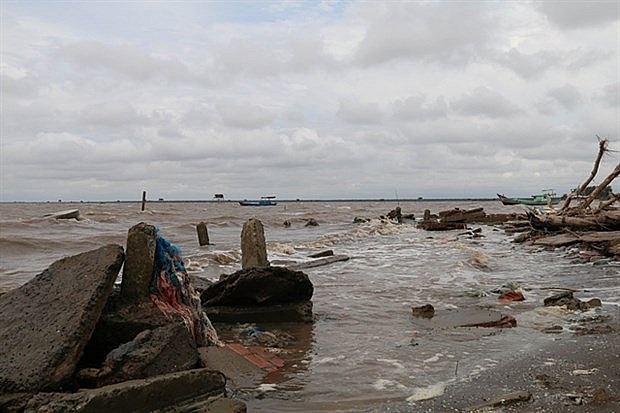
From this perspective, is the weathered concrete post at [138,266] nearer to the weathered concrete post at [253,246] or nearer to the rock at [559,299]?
the weathered concrete post at [253,246]

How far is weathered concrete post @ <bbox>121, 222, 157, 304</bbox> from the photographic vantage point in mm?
5499

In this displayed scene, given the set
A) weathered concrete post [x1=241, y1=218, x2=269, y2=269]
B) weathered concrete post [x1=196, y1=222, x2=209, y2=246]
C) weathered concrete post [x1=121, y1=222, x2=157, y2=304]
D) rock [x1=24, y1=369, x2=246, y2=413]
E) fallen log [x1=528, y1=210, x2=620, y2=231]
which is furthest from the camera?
weathered concrete post [x1=196, y1=222, x2=209, y2=246]

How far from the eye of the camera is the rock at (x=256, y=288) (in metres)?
7.79

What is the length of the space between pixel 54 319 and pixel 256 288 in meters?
3.51

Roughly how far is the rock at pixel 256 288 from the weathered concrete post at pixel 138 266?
7.51ft

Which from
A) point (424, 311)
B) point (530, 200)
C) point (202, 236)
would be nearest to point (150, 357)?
point (424, 311)

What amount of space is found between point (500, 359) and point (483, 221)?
3152cm

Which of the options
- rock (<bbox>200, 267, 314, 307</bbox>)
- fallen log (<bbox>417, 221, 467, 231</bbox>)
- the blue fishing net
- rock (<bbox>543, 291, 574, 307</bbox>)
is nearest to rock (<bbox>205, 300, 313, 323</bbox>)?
rock (<bbox>200, 267, 314, 307</bbox>)

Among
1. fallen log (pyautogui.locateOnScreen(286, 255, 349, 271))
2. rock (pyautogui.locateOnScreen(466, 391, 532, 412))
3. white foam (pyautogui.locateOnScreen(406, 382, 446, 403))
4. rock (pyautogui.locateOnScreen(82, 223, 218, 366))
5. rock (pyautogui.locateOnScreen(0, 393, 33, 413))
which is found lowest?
fallen log (pyautogui.locateOnScreen(286, 255, 349, 271))

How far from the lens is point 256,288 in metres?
7.84

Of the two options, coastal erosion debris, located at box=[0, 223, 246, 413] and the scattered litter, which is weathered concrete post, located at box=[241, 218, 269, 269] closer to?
coastal erosion debris, located at box=[0, 223, 246, 413]

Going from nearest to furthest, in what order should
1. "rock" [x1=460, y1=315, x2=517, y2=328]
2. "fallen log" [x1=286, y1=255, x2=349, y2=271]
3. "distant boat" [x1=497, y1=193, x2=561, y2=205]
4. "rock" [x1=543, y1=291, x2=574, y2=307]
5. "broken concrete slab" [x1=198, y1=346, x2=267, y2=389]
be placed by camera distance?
"broken concrete slab" [x1=198, y1=346, x2=267, y2=389] < "rock" [x1=460, y1=315, x2=517, y2=328] < "rock" [x1=543, y1=291, x2=574, y2=307] < "fallen log" [x1=286, y1=255, x2=349, y2=271] < "distant boat" [x1=497, y1=193, x2=561, y2=205]

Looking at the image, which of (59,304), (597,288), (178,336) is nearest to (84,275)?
(59,304)

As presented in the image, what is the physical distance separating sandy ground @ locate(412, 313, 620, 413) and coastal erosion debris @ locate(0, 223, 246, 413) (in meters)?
1.84
